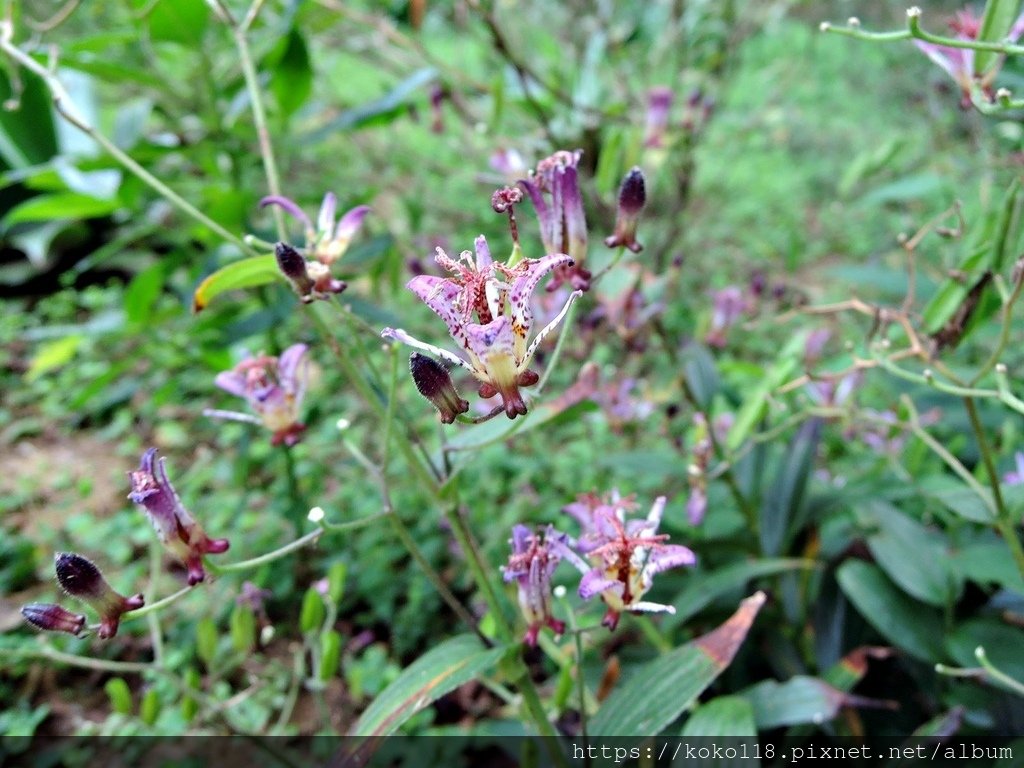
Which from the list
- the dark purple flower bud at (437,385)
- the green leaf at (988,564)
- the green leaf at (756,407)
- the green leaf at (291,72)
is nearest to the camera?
the dark purple flower bud at (437,385)

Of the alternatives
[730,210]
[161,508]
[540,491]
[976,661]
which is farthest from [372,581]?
[730,210]

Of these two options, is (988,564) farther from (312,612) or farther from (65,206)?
(65,206)

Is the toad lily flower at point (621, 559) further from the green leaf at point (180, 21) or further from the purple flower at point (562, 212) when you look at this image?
the green leaf at point (180, 21)

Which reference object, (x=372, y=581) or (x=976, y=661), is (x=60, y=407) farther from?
(x=976, y=661)

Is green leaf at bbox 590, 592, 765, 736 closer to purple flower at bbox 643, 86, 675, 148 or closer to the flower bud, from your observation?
the flower bud

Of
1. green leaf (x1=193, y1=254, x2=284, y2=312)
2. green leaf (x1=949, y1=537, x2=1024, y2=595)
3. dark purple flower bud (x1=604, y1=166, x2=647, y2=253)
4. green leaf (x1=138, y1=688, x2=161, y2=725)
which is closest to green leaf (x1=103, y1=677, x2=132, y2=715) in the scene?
green leaf (x1=138, y1=688, x2=161, y2=725)

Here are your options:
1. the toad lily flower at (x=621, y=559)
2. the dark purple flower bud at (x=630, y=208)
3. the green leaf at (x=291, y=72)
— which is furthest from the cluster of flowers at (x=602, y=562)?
the green leaf at (x=291, y=72)

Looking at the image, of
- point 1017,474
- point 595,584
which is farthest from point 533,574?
point 1017,474
